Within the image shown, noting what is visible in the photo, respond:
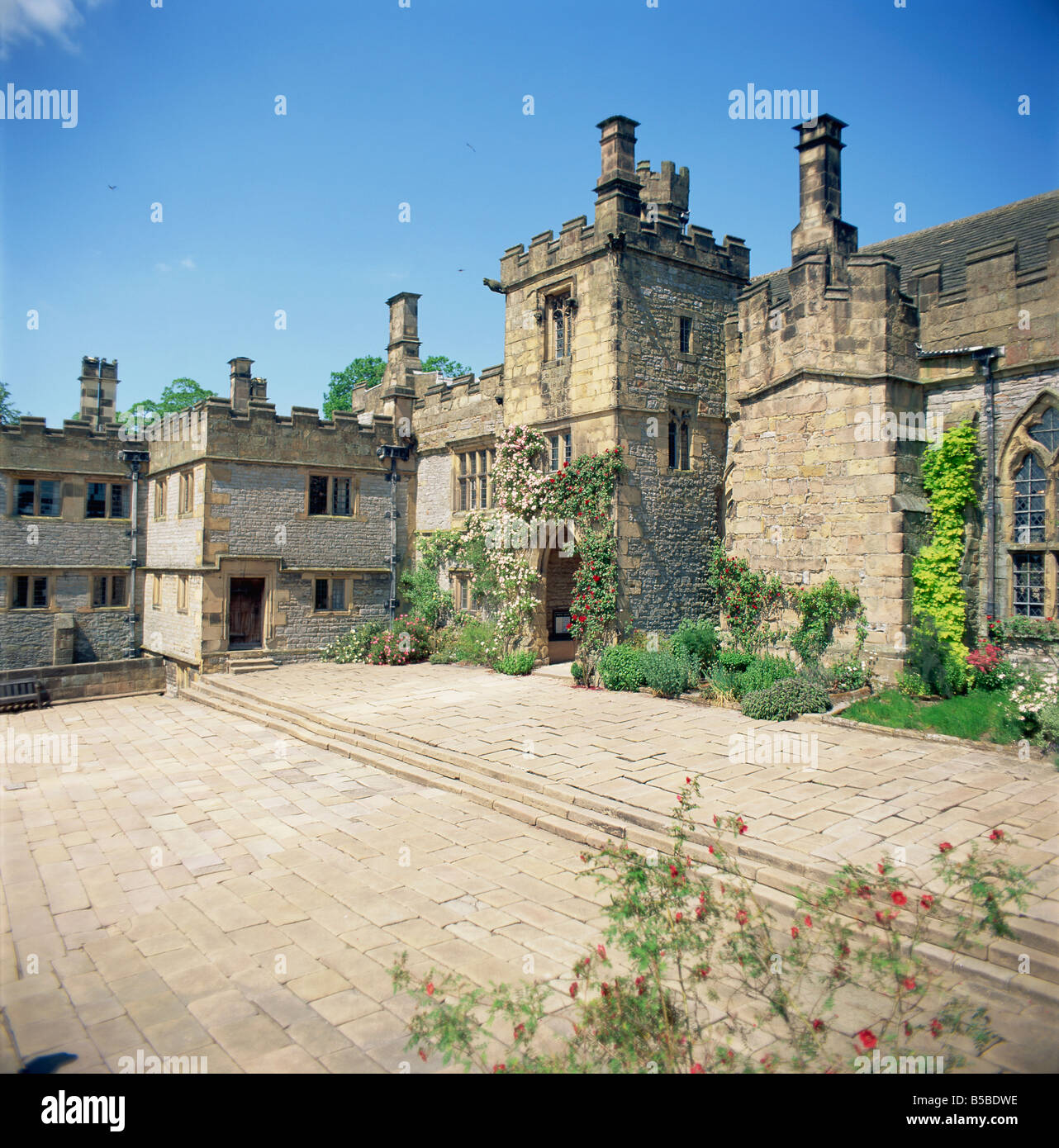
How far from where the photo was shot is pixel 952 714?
9.78 m

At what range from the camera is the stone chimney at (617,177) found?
47.2 feet

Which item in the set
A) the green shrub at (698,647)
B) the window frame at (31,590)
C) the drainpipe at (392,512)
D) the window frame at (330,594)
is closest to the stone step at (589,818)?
the green shrub at (698,647)

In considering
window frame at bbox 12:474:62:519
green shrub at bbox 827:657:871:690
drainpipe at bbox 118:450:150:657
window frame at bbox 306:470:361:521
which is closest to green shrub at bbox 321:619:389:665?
window frame at bbox 306:470:361:521

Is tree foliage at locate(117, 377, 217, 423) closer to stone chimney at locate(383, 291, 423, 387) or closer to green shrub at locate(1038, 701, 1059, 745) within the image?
stone chimney at locate(383, 291, 423, 387)

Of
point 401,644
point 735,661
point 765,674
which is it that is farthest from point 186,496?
point 765,674

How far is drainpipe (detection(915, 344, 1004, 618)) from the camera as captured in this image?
1145 cm

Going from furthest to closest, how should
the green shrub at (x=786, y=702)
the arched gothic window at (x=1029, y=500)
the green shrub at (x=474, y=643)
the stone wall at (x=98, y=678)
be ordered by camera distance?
1. the stone wall at (x=98, y=678)
2. the green shrub at (x=474, y=643)
3. the arched gothic window at (x=1029, y=500)
4. the green shrub at (x=786, y=702)

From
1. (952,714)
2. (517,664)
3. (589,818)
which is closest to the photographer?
(589,818)

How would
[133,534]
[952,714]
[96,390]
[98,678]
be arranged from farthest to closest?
1. [96,390]
2. [133,534]
3. [98,678]
4. [952,714]

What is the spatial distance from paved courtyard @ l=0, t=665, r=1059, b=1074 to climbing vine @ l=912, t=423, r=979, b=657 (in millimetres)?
3192

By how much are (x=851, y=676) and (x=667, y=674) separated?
2.83 meters

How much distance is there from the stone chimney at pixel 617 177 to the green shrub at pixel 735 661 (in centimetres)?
822

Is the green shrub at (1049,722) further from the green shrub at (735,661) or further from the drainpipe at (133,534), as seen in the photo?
the drainpipe at (133,534)

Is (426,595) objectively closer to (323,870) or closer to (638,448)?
(638,448)
